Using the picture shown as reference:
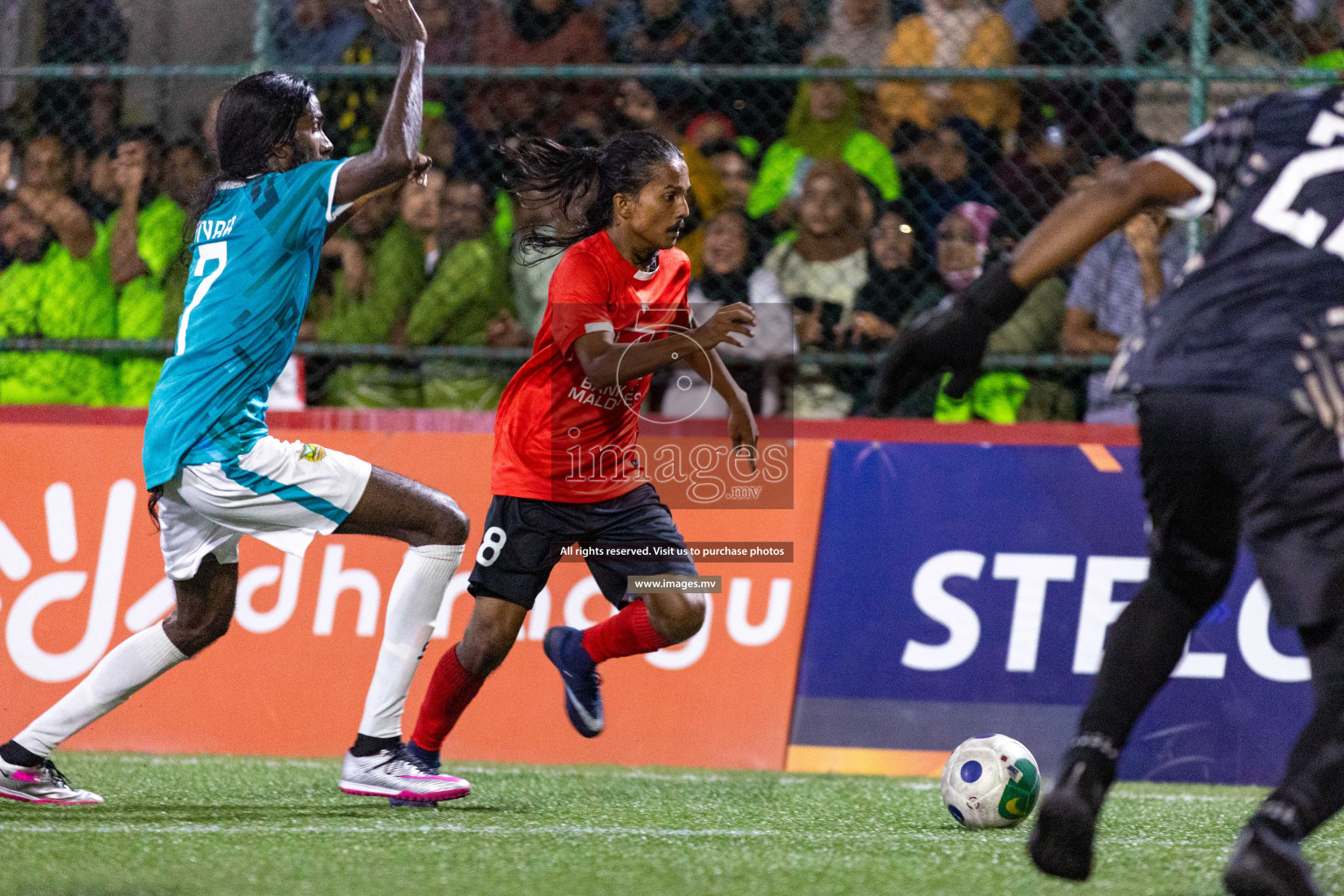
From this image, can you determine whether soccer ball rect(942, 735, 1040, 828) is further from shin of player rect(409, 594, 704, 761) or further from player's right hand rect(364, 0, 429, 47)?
player's right hand rect(364, 0, 429, 47)

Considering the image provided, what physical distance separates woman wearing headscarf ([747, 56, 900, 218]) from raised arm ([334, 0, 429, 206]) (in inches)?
116

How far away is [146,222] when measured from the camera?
273 inches

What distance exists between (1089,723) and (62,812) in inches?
110

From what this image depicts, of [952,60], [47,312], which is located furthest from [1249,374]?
[47,312]

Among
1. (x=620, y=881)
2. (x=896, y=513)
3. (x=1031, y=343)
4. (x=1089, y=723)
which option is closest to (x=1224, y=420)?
(x=1089, y=723)

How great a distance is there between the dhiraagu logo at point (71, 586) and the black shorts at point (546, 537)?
6.19 feet

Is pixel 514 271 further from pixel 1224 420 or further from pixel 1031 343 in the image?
pixel 1224 420

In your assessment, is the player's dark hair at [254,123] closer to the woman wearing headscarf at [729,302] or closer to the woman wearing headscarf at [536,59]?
the woman wearing headscarf at [729,302]

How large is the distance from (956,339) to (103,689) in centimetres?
276

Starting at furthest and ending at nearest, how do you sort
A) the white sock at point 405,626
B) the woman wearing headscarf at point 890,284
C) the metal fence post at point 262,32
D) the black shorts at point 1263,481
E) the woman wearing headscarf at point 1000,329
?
the metal fence post at point 262,32 → the woman wearing headscarf at point 890,284 → the woman wearing headscarf at point 1000,329 → the white sock at point 405,626 → the black shorts at point 1263,481

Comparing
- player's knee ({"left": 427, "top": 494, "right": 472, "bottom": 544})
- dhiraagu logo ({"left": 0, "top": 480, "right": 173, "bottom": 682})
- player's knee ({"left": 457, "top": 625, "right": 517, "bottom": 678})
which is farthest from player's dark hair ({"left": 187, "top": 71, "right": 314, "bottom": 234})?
dhiraagu logo ({"left": 0, "top": 480, "right": 173, "bottom": 682})

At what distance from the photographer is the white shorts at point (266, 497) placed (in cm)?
414

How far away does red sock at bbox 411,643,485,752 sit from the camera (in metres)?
4.58

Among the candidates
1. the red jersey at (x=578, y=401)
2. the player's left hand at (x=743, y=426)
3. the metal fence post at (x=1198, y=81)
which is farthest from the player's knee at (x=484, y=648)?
the metal fence post at (x=1198, y=81)
